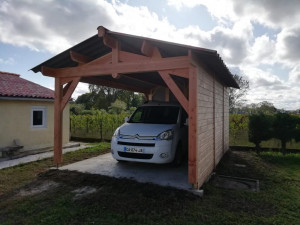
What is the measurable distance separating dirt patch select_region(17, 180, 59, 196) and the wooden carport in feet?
4.11

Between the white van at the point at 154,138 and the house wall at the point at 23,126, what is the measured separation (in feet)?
17.2

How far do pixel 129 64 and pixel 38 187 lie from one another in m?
3.57

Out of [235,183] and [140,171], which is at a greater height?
[140,171]

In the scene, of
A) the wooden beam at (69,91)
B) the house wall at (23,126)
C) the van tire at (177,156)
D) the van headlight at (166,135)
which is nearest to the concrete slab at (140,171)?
the van tire at (177,156)

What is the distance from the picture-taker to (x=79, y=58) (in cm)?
582

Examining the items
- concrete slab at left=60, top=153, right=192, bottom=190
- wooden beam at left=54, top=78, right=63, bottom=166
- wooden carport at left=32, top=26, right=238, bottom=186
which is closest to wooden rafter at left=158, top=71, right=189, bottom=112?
wooden carport at left=32, top=26, right=238, bottom=186

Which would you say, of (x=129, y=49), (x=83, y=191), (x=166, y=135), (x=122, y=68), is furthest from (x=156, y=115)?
(x=83, y=191)

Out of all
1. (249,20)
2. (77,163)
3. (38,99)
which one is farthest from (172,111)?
(38,99)

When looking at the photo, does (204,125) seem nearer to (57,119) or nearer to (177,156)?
(177,156)

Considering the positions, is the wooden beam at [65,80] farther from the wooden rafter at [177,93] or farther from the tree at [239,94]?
the tree at [239,94]

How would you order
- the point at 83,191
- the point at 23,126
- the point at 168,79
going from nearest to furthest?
the point at 83,191, the point at 168,79, the point at 23,126

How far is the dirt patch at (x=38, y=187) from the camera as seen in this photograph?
4.48m

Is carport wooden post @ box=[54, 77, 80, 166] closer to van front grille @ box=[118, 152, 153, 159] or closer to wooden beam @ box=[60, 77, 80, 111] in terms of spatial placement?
wooden beam @ box=[60, 77, 80, 111]

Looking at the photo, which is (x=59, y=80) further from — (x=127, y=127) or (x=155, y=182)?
(x=155, y=182)
